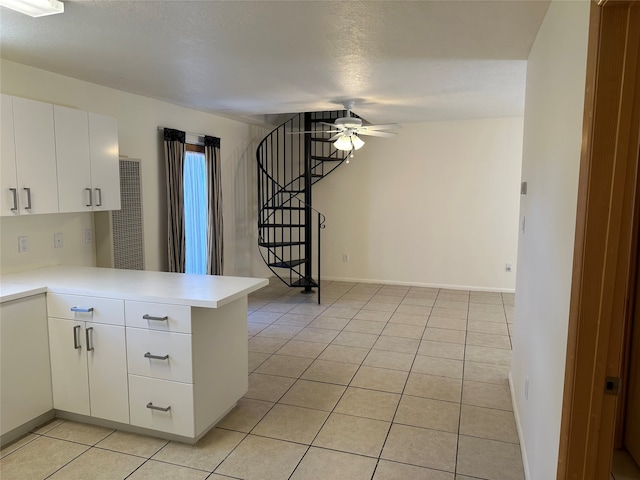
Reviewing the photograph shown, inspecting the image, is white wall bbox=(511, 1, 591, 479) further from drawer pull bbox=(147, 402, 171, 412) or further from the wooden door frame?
drawer pull bbox=(147, 402, 171, 412)

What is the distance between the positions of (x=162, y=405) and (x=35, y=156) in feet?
6.26

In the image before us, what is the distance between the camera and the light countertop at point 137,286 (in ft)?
8.00

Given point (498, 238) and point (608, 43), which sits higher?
point (608, 43)

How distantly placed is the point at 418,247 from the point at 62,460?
5276 mm

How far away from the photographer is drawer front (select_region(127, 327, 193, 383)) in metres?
2.45

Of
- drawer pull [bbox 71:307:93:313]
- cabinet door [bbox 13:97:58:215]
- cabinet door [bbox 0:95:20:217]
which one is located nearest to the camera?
drawer pull [bbox 71:307:93:313]

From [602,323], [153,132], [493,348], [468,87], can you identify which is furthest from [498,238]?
[602,323]

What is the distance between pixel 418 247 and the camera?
6.61 meters

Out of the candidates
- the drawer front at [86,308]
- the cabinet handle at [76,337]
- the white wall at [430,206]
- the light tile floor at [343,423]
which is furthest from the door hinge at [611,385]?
the white wall at [430,206]

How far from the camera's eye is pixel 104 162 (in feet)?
11.4

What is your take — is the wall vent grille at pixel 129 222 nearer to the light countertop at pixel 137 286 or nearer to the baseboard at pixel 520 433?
the light countertop at pixel 137 286

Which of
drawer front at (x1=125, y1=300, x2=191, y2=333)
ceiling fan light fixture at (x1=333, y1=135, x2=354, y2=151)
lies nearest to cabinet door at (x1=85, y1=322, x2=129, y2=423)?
drawer front at (x1=125, y1=300, x2=191, y2=333)

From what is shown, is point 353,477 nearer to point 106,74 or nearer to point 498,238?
point 106,74

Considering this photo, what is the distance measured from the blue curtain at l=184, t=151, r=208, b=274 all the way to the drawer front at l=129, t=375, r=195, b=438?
2.84 metres
